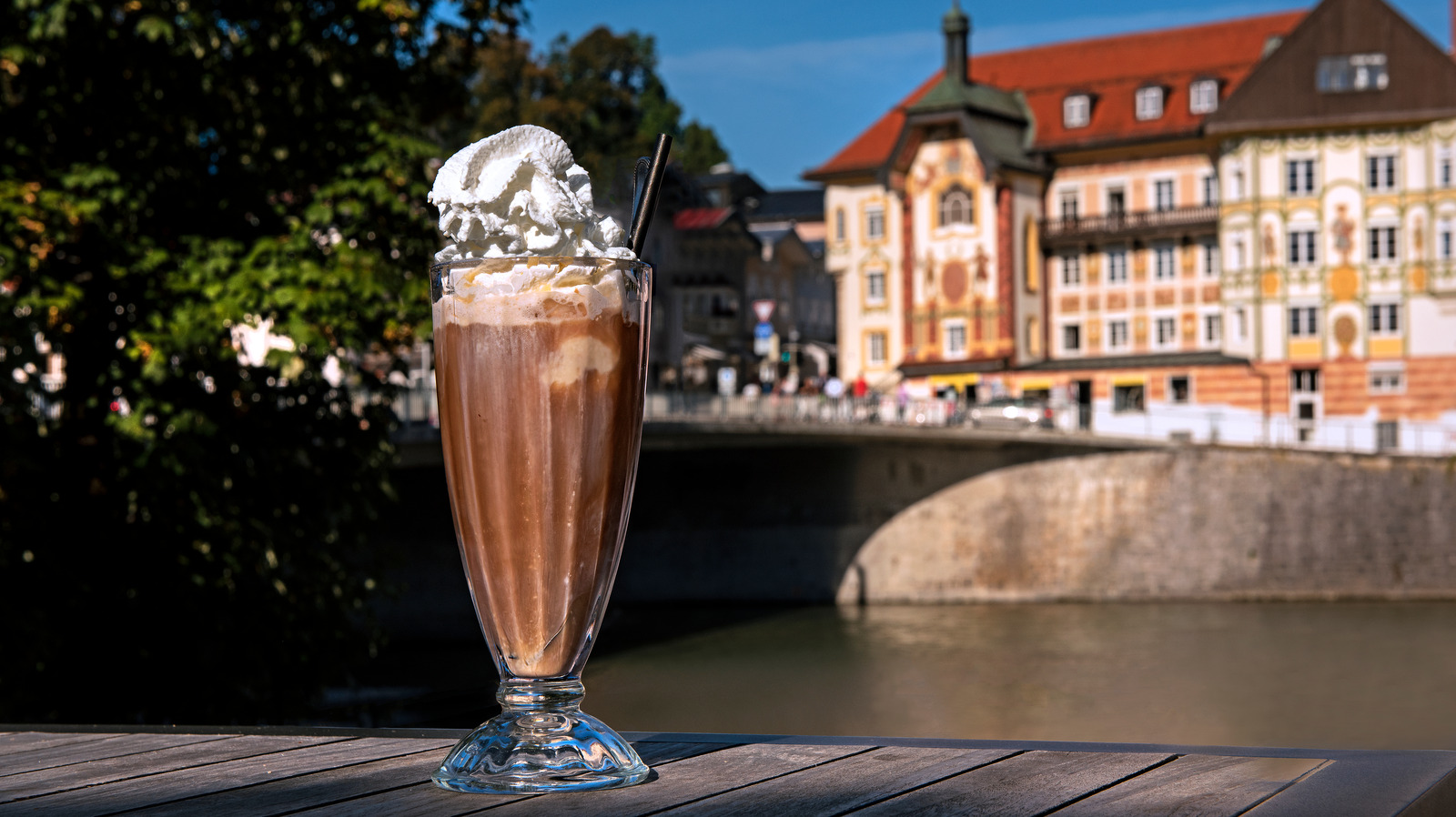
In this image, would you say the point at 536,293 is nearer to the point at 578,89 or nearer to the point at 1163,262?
the point at 1163,262

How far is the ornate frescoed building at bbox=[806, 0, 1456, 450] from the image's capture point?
4106 cm

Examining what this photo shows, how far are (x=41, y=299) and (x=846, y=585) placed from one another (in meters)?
27.8

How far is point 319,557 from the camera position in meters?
10.6

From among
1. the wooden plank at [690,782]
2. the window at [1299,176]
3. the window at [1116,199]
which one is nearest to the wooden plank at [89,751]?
the wooden plank at [690,782]

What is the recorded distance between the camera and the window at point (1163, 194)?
146 feet

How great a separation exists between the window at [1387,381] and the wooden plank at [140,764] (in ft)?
138

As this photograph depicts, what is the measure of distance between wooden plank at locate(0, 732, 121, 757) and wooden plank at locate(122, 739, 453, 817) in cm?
54

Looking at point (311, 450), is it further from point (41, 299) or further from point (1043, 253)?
point (1043, 253)

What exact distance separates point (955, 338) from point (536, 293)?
145 ft

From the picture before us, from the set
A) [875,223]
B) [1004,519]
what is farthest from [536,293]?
[875,223]

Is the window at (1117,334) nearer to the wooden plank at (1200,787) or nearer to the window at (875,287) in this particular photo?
the window at (875,287)

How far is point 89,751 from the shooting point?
218 cm

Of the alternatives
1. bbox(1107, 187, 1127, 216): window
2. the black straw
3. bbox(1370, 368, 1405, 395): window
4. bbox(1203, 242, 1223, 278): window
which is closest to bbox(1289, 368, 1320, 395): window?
bbox(1370, 368, 1405, 395): window

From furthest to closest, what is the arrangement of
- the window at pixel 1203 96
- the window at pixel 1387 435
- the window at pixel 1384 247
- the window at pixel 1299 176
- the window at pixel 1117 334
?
the window at pixel 1203 96
the window at pixel 1117 334
the window at pixel 1299 176
the window at pixel 1384 247
the window at pixel 1387 435
